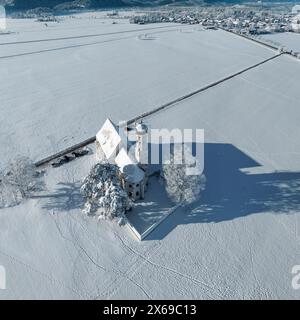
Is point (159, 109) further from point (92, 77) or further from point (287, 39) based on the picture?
point (287, 39)

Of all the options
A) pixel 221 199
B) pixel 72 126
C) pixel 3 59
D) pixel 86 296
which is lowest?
pixel 86 296

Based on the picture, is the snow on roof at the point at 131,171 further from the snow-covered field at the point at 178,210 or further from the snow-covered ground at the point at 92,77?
the snow-covered ground at the point at 92,77

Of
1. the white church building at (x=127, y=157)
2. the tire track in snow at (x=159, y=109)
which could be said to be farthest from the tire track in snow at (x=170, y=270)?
the tire track in snow at (x=159, y=109)

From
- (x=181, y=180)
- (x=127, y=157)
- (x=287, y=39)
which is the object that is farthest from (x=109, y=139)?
(x=287, y=39)

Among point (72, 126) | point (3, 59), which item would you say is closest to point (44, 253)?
point (72, 126)

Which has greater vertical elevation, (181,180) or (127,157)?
(127,157)

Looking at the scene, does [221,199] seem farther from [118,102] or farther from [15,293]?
[118,102]
